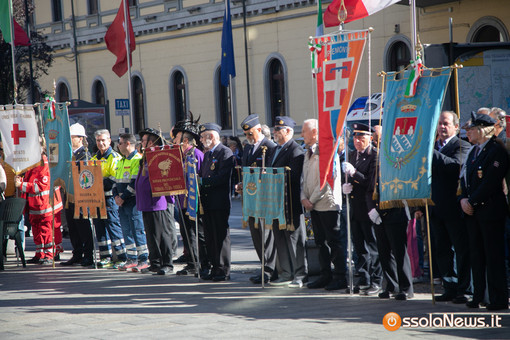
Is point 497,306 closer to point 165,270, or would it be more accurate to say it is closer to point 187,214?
point 187,214

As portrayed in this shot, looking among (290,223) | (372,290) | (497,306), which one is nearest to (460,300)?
(497,306)

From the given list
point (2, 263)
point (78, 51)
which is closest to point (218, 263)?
point (2, 263)

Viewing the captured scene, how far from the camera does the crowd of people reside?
815cm

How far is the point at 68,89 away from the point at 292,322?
33526 millimetres

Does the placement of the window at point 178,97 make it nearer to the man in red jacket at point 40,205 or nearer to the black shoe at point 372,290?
the man in red jacket at point 40,205

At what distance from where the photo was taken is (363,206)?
967cm

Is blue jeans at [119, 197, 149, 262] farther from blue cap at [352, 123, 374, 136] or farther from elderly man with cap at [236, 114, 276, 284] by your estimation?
blue cap at [352, 123, 374, 136]

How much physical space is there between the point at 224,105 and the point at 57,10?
1241 cm

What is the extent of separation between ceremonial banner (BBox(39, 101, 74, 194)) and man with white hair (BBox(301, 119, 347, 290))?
4.54 m

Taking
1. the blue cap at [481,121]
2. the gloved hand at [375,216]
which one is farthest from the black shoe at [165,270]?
the blue cap at [481,121]

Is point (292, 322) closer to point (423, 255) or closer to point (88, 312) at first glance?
point (88, 312)

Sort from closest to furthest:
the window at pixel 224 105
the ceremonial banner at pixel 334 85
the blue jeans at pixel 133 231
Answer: the ceremonial banner at pixel 334 85, the blue jeans at pixel 133 231, the window at pixel 224 105

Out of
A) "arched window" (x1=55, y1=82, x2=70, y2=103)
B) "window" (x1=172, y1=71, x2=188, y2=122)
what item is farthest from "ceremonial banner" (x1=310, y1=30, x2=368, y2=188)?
"arched window" (x1=55, y1=82, x2=70, y2=103)

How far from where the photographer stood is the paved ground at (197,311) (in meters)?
7.48
